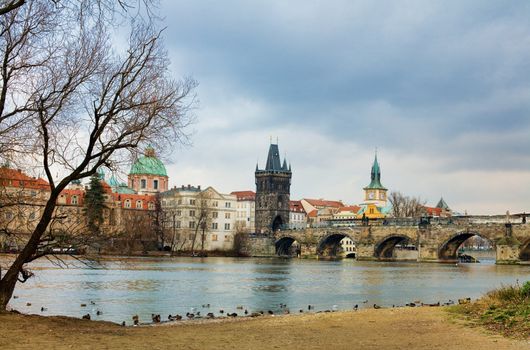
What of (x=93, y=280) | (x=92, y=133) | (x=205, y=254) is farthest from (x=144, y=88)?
(x=205, y=254)

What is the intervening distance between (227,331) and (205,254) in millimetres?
99499

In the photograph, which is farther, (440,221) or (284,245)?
(284,245)

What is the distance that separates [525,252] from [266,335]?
80.8 metres

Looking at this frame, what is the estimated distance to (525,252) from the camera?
89062 millimetres

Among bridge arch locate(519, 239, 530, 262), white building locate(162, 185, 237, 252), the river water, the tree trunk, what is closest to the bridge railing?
bridge arch locate(519, 239, 530, 262)

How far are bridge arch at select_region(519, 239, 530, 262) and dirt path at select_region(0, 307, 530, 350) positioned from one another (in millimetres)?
73446

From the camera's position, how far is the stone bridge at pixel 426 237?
290 feet

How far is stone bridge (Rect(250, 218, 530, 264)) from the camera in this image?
8850 cm

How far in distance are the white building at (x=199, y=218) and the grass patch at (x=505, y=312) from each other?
98811 millimetres

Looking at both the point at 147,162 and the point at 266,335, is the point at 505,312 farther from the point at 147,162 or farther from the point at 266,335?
the point at 147,162

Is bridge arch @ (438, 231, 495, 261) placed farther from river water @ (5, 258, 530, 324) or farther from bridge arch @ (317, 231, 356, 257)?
river water @ (5, 258, 530, 324)

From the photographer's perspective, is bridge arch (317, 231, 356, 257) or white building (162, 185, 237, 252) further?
white building (162, 185, 237, 252)

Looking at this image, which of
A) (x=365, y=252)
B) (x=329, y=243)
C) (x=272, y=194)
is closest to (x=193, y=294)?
(x=365, y=252)

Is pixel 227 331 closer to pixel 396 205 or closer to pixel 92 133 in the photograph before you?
pixel 92 133
